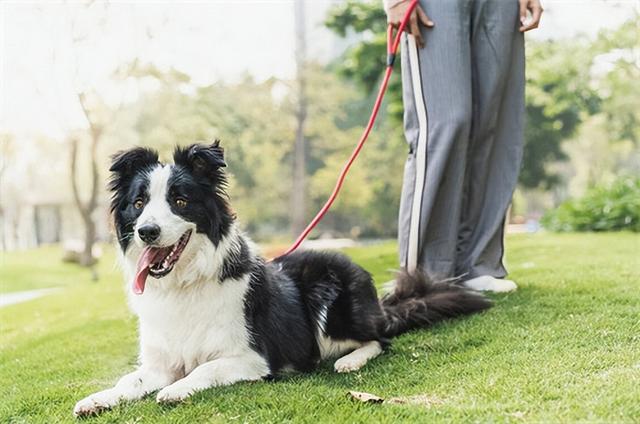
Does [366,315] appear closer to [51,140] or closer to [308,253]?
[308,253]

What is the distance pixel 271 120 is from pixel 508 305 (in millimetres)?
13449

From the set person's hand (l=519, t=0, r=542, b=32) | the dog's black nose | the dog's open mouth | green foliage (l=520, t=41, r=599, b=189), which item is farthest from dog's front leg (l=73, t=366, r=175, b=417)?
green foliage (l=520, t=41, r=599, b=189)

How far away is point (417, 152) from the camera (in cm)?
307

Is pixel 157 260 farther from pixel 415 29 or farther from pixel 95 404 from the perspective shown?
pixel 415 29

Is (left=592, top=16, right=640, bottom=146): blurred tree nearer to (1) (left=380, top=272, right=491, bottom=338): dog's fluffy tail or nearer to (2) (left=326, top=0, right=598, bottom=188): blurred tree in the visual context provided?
(2) (left=326, top=0, right=598, bottom=188): blurred tree

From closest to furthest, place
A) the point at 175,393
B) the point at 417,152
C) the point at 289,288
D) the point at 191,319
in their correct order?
the point at 175,393 < the point at 191,319 < the point at 289,288 < the point at 417,152

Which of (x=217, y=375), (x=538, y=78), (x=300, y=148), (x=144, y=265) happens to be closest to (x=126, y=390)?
(x=217, y=375)

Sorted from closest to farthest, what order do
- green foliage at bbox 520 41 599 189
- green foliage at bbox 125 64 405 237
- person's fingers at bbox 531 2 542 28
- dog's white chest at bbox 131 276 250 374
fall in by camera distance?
1. dog's white chest at bbox 131 276 250 374
2. person's fingers at bbox 531 2 542 28
3. green foliage at bbox 520 41 599 189
4. green foliage at bbox 125 64 405 237

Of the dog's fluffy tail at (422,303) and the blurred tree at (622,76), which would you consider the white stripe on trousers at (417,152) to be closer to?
the dog's fluffy tail at (422,303)

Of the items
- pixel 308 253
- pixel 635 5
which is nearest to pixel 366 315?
pixel 308 253

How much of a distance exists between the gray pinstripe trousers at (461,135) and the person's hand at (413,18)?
36mm

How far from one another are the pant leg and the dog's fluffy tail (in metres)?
0.38

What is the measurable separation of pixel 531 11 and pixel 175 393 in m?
2.29

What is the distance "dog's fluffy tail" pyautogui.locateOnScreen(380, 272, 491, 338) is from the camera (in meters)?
2.82
